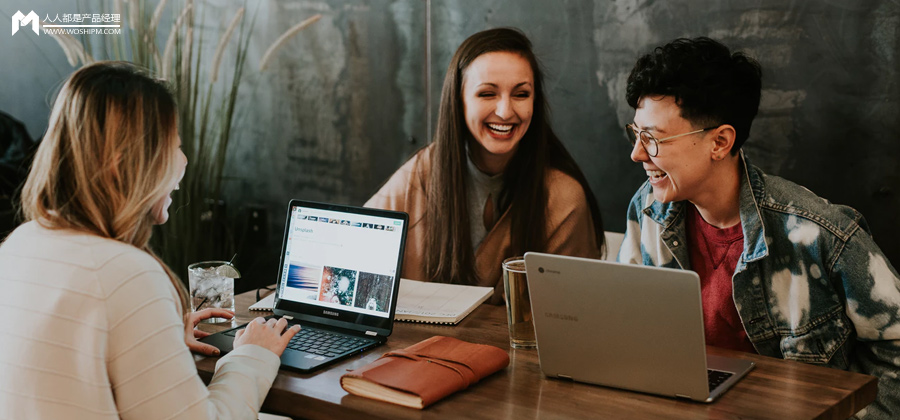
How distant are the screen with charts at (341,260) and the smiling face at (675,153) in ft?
1.93

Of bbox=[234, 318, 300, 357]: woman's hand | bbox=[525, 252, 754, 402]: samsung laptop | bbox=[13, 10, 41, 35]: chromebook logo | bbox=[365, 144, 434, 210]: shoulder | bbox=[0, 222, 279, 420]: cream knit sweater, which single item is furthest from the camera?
bbox=[13, 10, 41, 35]: chromebook logo

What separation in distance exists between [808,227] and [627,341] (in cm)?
55

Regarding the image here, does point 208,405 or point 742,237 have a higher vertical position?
point 742,237

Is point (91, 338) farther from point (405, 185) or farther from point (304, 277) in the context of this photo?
point (405, 185)

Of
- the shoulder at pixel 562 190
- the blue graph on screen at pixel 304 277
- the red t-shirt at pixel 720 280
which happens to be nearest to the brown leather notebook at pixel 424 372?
the blue graph on screen at pixel 304 277

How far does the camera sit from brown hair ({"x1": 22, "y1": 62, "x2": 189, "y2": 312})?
1237 millimetres

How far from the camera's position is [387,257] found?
1688 mm

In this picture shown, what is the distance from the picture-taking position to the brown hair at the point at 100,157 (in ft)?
4.06

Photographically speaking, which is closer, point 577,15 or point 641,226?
point 641,226

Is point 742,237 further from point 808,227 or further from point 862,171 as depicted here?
point 862,171

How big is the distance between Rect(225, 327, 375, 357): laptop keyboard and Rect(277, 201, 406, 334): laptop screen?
58 millimetres

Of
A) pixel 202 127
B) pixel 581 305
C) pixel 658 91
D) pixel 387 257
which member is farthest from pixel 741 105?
pixel 202 127

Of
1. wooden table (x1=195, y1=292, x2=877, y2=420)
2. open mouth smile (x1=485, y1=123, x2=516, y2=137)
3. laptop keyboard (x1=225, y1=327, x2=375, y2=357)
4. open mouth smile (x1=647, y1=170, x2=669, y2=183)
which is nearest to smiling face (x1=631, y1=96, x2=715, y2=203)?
open mouth smile (x1=647, y1=170, x2=669, y2=183)

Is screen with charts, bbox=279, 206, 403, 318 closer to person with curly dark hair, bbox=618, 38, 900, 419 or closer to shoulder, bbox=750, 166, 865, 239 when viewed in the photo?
person with curly dark hair, bbox=618, 38, 900, 419
